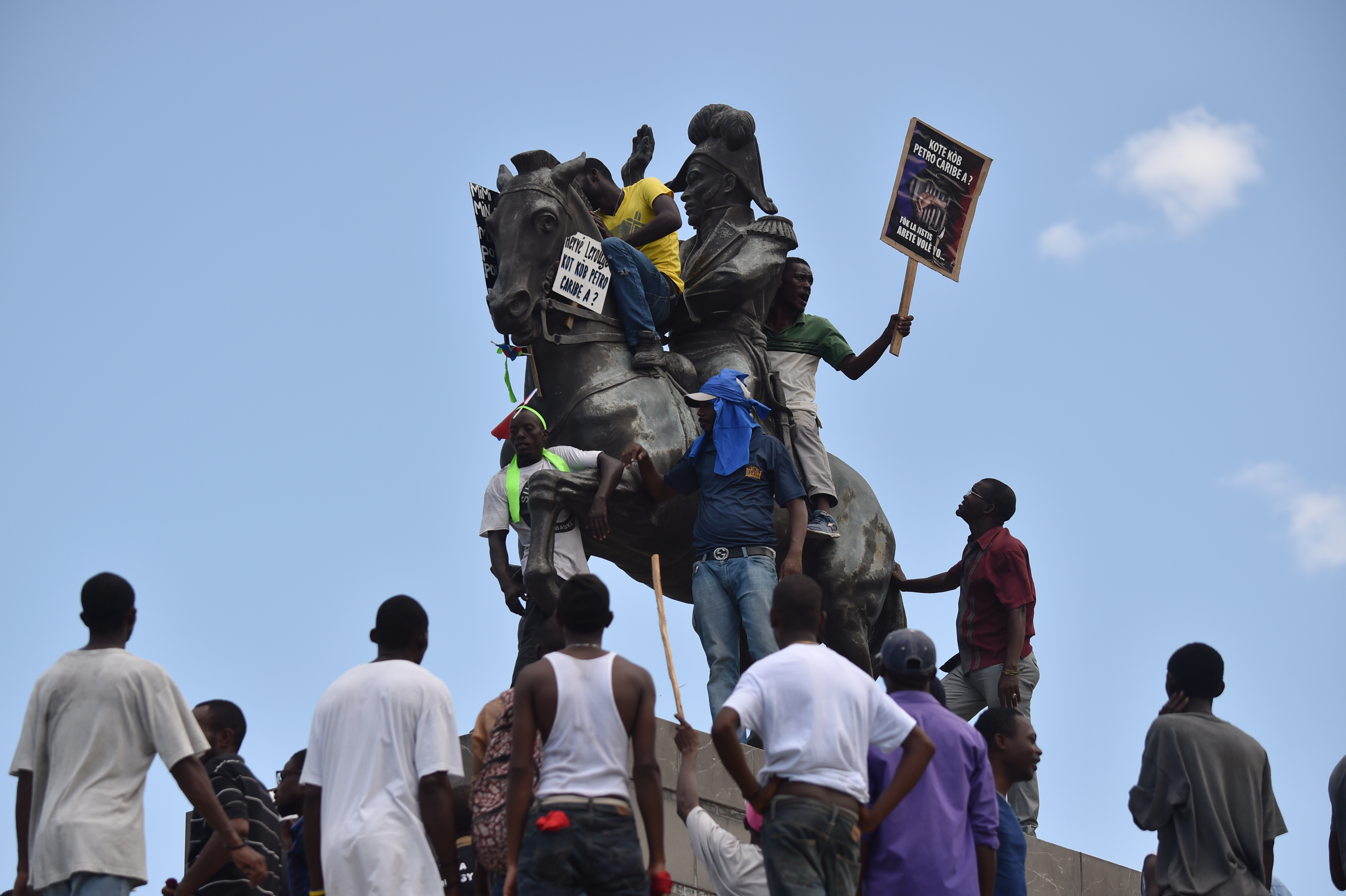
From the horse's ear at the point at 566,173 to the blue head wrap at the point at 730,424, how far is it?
6.77 ft

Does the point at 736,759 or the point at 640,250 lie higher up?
the point at 640,250

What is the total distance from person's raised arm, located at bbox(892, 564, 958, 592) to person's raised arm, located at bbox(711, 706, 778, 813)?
6.78m

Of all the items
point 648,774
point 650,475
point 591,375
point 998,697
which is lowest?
point 648,774

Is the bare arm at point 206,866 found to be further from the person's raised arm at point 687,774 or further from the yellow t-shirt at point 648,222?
the yellow t-shirt at point 648,222

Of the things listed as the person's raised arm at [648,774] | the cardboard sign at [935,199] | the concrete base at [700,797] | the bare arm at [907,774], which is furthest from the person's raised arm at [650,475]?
the person's raised arm at [648,774]

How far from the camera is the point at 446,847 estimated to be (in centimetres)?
716

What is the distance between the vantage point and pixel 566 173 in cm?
1277

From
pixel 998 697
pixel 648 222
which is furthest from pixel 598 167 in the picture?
pixel 998 697

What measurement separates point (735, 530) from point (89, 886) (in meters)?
5.16

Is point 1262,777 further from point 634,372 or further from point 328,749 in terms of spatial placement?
point 634,372

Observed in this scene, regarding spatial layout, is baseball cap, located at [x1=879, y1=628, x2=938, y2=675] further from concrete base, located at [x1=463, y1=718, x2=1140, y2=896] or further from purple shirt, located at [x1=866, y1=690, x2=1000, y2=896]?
concrete base, located at [x1=463, y1=718, x2=1140, y2=896]

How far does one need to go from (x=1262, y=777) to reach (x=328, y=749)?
14.7 feet

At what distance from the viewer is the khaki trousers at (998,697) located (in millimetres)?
12055

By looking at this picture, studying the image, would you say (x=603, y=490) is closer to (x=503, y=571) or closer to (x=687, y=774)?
(x=503, y=571)
